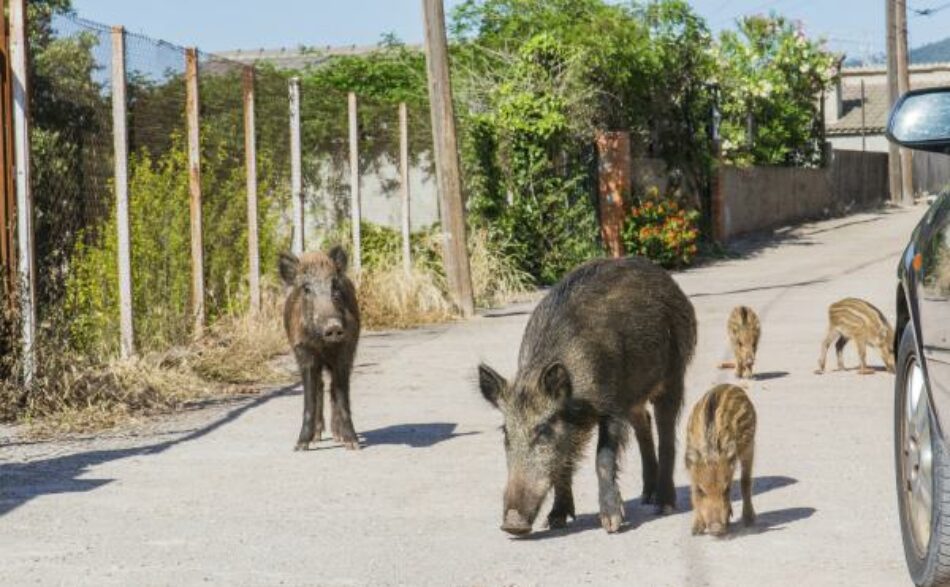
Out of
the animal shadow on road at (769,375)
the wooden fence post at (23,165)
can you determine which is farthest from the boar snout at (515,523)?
the animal shadow on road at (769,375)

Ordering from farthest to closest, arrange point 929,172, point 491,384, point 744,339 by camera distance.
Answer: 1. point 929,172
2. point 744,339
3. point 491,384

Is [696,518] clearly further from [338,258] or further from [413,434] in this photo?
[338,258]

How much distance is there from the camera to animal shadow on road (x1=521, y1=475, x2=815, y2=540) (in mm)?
7809

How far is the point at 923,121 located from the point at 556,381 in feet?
7.47

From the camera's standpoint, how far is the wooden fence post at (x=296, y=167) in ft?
59.6

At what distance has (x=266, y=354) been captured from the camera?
15.4 m

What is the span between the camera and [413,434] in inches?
445

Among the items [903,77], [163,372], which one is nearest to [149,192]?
[163,372]

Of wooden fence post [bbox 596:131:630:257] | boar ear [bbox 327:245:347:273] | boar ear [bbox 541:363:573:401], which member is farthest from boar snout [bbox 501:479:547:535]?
wooden fence post [bbox 596:131:630:257]

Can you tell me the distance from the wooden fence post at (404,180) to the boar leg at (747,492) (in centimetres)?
1348

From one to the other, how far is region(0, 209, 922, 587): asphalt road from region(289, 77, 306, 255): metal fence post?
164 inches

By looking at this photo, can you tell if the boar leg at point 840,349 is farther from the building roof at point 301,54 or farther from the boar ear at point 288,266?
the building roof at point 301,54

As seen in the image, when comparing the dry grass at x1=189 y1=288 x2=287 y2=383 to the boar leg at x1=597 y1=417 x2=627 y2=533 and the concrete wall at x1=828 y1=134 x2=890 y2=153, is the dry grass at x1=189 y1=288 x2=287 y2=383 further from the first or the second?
the concrete wall at x1=828 y1=134 x2=890 y2=153

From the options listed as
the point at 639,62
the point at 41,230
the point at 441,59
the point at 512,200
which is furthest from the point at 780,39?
the point at 41,230
